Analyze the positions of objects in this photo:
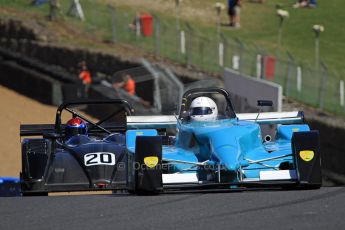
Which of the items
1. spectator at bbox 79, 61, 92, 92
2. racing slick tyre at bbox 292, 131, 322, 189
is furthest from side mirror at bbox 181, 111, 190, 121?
spectator at bbox 79, 61, 92, 92

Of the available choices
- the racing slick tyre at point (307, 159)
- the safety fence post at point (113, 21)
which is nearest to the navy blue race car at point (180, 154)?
the racing slick tyre at point (307, 159)

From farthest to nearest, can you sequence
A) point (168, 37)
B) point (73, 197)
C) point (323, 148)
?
point (168, 37) < point (323, 148) < point (73, 197)

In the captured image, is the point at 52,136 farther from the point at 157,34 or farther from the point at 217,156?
the point at 157,34

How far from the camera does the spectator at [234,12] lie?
3159cm

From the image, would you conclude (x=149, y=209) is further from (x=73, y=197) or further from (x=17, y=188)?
(x=17, y=188)

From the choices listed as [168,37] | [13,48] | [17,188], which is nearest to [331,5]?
[168,37]

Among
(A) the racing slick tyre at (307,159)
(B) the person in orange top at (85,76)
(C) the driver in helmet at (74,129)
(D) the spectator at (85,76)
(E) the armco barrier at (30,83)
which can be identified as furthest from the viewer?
(E) the armco barrier at (30,83)

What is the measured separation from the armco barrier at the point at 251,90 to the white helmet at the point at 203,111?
6.47m

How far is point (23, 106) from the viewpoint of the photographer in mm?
28609

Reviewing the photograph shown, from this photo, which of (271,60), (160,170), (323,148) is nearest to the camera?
(160,170)

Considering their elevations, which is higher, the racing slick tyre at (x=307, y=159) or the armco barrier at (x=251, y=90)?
the armco barrier at (x=251, y=90)

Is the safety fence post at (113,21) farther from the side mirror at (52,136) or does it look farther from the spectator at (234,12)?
the side mirror at (52,136)

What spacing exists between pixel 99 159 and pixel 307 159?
3060 millimetres

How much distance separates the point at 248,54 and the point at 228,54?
36.8 inches
